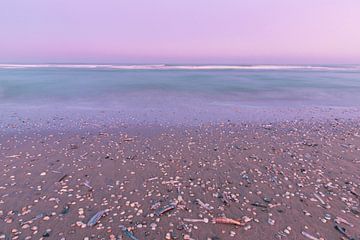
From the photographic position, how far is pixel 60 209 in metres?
5.43

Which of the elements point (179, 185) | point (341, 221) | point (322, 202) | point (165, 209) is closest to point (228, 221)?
point (165, 209)

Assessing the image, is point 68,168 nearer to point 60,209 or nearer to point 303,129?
point 60,209

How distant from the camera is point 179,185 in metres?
6.57

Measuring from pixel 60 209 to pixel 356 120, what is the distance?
15.7 meters

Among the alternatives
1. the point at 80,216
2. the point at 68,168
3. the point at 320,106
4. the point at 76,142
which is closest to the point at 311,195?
the point at 80,216

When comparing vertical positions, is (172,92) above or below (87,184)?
below

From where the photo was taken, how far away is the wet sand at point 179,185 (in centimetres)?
493

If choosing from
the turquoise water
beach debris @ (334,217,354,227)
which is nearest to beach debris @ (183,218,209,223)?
beach debris @ (334,217,354,227)

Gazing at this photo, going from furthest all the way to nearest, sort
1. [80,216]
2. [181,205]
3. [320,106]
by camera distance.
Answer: [320,106] → [181,205] → [80,216]

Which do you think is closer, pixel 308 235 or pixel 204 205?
pixel 308 235

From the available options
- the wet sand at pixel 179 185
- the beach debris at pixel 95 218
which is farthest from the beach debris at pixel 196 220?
the beach debris at pixel 95 218

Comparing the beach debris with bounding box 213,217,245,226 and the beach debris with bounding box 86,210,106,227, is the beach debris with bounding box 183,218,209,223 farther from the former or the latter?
the beach debris with bounding box 86,210,106,227

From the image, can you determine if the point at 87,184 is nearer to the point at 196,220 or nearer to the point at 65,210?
the point at 65,210

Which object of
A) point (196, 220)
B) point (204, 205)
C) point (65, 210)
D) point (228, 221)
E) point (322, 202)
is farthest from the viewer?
point (322, 202)
